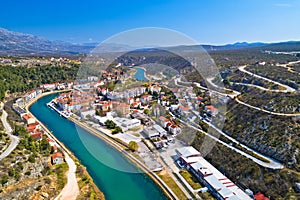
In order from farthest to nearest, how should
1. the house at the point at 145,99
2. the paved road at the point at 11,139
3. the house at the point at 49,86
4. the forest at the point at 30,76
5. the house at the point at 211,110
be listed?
the house at the point at 49,86 → the forest at the point at 30,76 → the house at the point at 145,99 → the house at the point at 211,110 → the paved road at the point at 11,139

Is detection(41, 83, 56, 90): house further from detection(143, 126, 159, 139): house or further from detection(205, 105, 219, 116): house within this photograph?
detection(205, 105, 219, 116): house

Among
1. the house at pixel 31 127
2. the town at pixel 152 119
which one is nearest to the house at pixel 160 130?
the town at pixel 152 119

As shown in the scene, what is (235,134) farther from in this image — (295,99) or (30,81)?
(30,81)

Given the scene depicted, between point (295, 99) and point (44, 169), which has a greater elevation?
point (295, 99)

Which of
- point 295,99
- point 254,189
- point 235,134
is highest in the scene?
point 295,99

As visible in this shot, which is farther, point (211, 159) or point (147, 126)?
point (147, 126)

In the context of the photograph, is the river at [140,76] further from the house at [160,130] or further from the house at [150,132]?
the house at [150,132]

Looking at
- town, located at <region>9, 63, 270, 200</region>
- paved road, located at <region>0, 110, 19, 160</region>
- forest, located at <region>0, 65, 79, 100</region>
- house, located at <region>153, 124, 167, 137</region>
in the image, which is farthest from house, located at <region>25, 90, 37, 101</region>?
house, located at <region>153, 124, 167, 137</region>

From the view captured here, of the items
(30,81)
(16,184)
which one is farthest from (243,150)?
(30,81)
